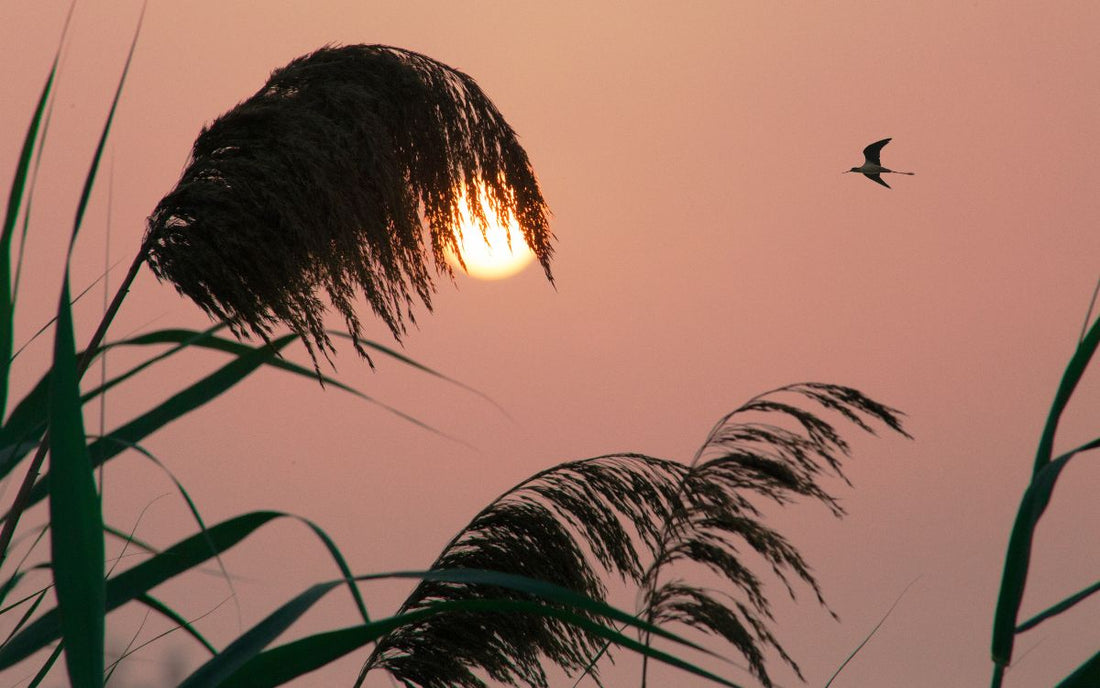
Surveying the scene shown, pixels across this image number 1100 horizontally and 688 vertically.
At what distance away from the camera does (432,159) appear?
2752 mm

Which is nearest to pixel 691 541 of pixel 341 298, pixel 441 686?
pixel 441 686

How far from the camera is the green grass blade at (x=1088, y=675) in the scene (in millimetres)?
1010

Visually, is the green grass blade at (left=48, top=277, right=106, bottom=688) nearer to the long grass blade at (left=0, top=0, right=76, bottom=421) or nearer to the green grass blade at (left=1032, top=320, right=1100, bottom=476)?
the long grass blade at (left=0, top=0, right=76, bottom=421)

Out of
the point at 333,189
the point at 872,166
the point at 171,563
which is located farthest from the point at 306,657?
the point at 872,166

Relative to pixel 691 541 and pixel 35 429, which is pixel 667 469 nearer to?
pixel 691 541

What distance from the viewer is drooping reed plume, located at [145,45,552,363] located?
2395 mm

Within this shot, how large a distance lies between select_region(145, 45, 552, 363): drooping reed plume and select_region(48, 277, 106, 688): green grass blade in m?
1.14

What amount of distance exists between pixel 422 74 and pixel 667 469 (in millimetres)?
1152

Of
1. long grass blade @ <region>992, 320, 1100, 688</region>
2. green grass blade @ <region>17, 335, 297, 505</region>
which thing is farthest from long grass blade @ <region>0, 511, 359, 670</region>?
long grass blade @ <region>992, 320, 1100, 688</region>

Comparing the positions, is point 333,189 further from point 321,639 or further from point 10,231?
point 321,639

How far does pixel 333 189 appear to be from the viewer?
2451 mm

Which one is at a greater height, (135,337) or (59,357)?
(135,337)

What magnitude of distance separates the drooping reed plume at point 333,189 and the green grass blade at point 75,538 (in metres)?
1.14

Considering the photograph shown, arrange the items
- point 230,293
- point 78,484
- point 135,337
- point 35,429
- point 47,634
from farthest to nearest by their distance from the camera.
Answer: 1. point 230,293
2. point 135,337
3. point 35,429
4. point 47,634
5. point 78,484
